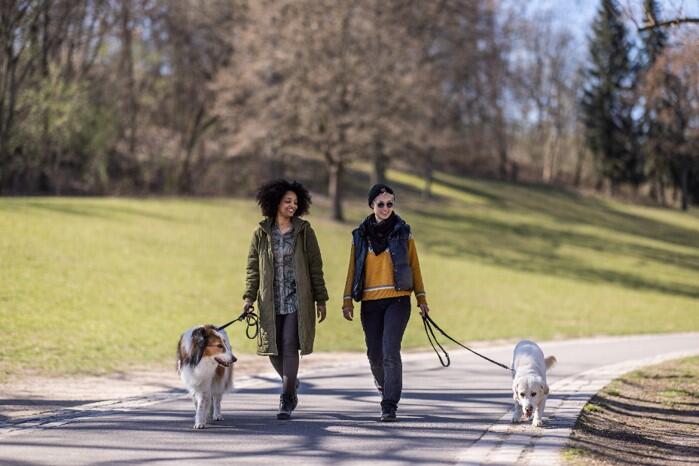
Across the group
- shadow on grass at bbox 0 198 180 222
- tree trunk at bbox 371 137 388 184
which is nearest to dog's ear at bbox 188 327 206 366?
shadow on grass at bbox 0 198 180 222

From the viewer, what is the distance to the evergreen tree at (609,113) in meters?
63.4

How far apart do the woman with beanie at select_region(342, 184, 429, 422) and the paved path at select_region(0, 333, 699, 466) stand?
560 millimetres

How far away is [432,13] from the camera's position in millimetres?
44469

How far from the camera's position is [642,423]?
9492mm

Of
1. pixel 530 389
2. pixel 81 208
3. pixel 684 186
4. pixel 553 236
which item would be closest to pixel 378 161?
pixel 553 236

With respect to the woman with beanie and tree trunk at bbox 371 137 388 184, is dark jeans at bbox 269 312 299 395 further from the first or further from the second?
tree trunk at bbox 371 137 388 184

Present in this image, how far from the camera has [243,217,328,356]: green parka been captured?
28.2ft

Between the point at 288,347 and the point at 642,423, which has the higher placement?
the point at 288,347

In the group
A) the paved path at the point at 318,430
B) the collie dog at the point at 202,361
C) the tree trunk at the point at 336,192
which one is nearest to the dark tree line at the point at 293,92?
the tree trunk at the point at 336,192

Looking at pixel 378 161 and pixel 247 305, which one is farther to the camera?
pixel 378 161

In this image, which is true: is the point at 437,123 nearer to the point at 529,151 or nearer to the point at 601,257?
the point at 601,257

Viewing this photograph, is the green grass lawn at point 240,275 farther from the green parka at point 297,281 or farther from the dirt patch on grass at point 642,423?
the dirt patch on grass at point 642,423

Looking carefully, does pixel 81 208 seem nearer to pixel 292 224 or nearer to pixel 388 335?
pixel 292 224

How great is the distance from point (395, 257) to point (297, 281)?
935 mm
